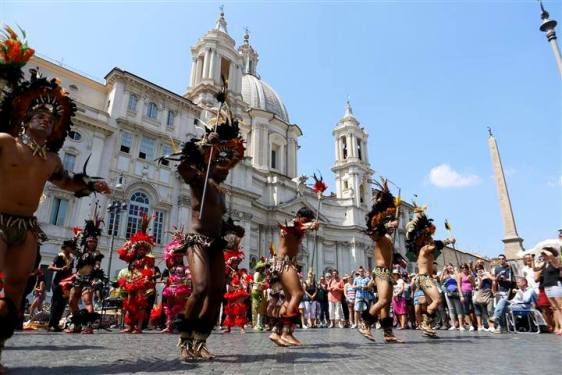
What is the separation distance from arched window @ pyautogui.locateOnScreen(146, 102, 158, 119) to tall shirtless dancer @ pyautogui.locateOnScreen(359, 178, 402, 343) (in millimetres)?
26547

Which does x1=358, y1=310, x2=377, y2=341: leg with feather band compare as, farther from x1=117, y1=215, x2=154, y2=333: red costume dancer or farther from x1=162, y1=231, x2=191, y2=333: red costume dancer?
x1=117, y1=215, x2=154, y2=333: red costume dancer

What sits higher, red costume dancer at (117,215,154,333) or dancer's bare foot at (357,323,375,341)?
red costume dancer at (117,215,154,333)

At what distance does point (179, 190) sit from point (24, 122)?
88.7 ft

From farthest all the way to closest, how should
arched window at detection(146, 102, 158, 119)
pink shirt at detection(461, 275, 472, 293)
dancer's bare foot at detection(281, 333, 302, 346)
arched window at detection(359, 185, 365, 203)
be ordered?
arched window at detection(359, 185, 365, 203) < arched window at detection(146, 102, 158, 119) < pink shirt at detection(461, 275, 472, 293) < dancer's bare foot at detection(281, 333, 302, 346)

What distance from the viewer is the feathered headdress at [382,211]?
26.3 ft

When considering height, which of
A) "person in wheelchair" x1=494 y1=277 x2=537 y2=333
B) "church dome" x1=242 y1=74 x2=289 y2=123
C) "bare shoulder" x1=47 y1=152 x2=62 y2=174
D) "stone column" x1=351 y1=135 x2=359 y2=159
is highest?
"church dome" x1=242 y1=74 x2=289 y2=123

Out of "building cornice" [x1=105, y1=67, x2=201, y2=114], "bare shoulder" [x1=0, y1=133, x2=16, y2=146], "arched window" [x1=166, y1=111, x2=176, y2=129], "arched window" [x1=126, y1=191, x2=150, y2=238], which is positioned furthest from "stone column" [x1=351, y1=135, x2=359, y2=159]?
"bare shoulder" [x1=0, y1=133, x2=16, y2=146]

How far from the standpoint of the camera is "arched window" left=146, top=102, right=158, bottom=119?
30.6m

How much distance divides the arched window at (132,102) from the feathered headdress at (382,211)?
86.4ft

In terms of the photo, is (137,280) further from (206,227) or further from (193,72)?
(193,72)

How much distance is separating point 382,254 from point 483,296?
647cm

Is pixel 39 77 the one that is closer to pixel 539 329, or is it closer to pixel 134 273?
pixel 134 273

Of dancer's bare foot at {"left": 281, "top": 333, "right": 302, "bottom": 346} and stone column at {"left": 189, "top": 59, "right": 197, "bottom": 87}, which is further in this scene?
→ stone column at {"left": 189, "top": 59, "right": 197, "bottom": 87}

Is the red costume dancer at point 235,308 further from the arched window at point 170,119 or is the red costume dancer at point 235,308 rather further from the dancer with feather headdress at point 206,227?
the arched window at point 170,119
